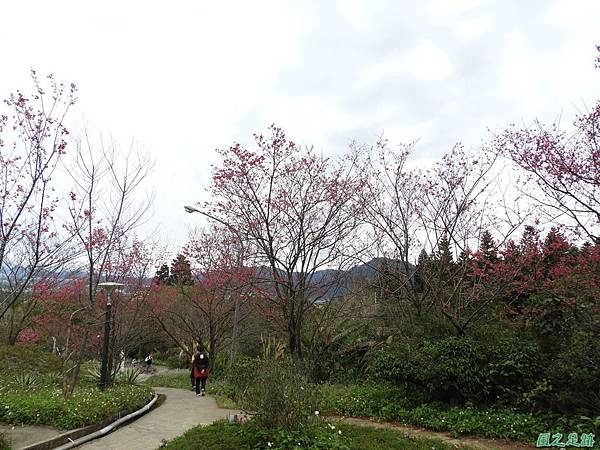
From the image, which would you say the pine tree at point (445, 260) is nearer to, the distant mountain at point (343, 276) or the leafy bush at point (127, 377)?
the distant mountain at point (343, 276)

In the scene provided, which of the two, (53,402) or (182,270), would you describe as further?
(182,270)

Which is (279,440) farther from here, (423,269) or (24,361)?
(24,361)

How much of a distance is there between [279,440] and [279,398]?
0.43 metres

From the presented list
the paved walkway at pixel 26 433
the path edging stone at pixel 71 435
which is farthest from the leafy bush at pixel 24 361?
the path edging stone at pixel 71 435

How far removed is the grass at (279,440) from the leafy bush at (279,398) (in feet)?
0.54

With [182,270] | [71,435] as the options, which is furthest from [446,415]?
[182,270]

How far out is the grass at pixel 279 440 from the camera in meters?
4.66

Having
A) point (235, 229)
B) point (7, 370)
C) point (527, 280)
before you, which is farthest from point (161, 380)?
point (527, 280)

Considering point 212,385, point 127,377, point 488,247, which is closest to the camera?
point 488,247

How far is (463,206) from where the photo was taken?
31.1ft

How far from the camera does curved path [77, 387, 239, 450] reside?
6.18m

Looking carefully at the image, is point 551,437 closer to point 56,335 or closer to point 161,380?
point 161,380

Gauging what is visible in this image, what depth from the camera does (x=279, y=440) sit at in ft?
15.1

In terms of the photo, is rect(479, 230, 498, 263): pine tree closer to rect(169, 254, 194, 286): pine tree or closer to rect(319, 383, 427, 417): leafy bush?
rect(319, 383, 427, 417): leafy bush
